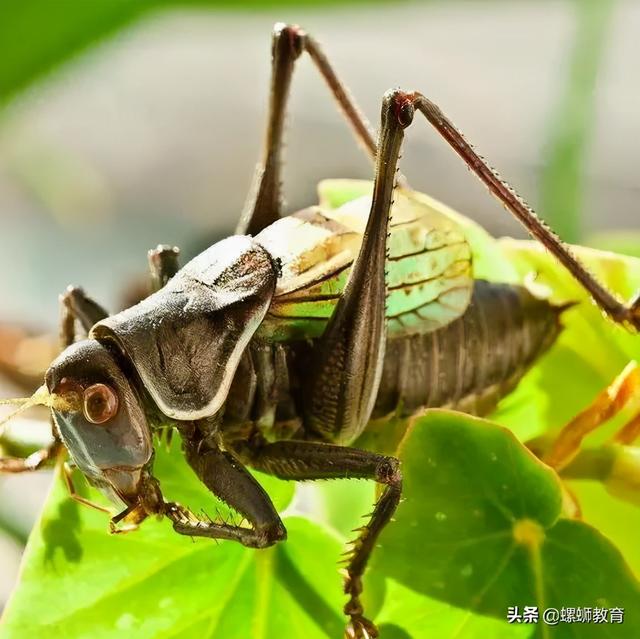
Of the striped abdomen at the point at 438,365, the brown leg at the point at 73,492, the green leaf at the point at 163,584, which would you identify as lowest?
the green leaf at the point at 163,584

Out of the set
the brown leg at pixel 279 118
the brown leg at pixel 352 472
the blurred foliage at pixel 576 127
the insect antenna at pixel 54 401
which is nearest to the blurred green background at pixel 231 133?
the blurred foliage at pixel 576 127

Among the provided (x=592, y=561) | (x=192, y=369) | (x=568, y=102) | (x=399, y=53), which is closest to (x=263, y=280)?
(x=192, y=369)

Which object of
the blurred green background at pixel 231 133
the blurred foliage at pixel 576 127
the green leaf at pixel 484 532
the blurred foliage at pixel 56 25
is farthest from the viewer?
the blurred green background at pixel 231 133

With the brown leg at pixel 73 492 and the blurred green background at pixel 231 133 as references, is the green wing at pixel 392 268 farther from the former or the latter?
the blurred green background at pixel 231 133

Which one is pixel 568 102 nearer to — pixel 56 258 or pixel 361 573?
pixel 361 573

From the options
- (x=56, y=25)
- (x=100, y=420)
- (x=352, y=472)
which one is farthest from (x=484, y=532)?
(x=56, y=25)

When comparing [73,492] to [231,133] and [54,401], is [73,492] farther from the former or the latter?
[231,133]
